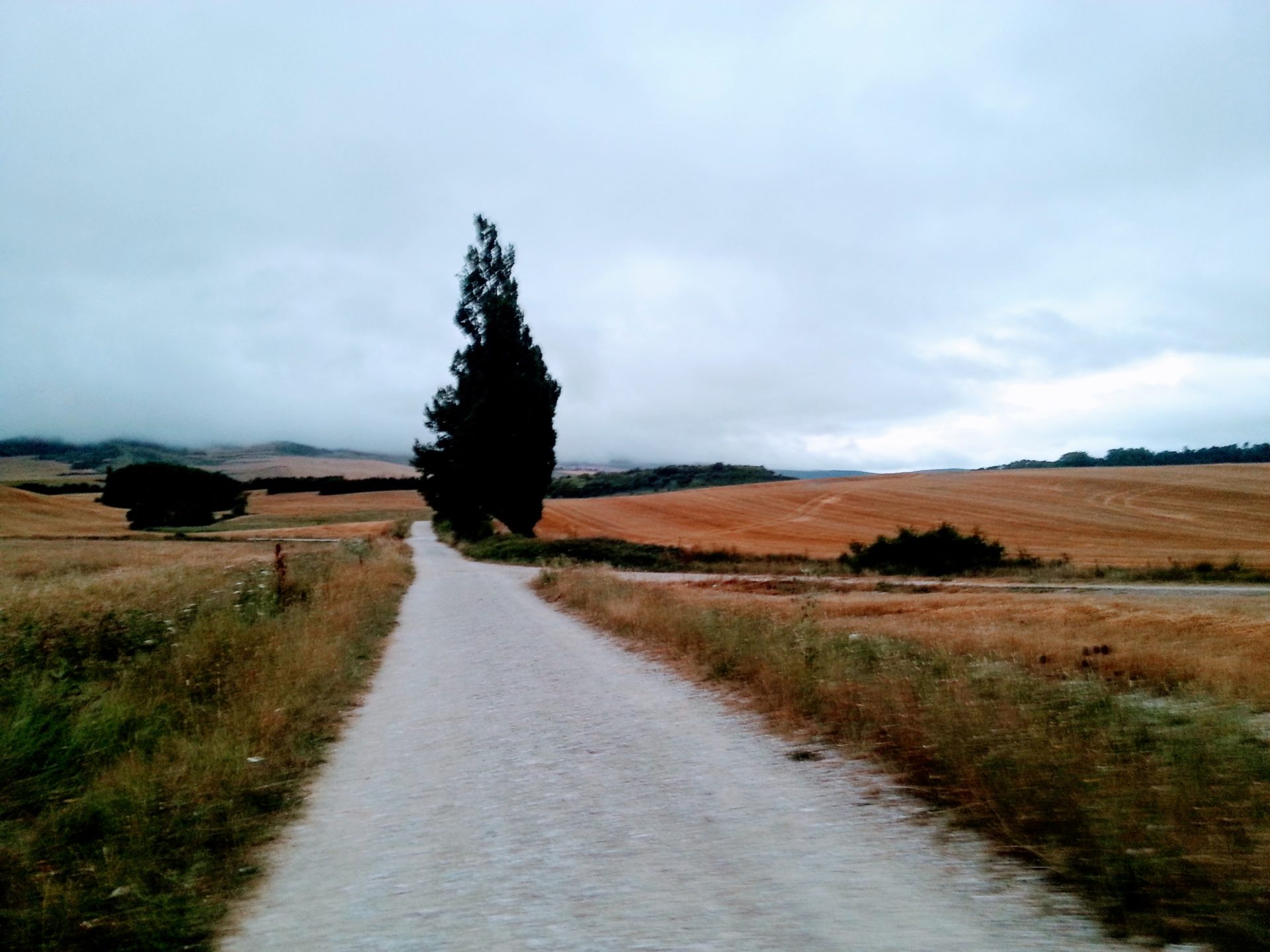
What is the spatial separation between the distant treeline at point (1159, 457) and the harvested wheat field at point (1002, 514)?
24419 millimetres

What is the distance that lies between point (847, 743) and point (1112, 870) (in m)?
2.83

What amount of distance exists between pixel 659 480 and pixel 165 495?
6261 centimetres

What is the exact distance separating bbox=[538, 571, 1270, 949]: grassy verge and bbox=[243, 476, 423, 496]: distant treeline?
106069 mm

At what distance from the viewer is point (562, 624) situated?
16391 mm

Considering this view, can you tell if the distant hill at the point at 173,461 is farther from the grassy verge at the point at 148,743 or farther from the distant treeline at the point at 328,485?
the grassy verge at the point at 148,743

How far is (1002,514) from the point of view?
59.4 meters

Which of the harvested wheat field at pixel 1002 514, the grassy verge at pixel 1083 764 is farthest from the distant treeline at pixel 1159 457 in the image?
the grassy verge at pixel 1083 764

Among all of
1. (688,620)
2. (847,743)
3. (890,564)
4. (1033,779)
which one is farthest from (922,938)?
(890,564)

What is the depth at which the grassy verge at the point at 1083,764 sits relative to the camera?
3635mm

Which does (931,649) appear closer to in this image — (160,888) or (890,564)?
(160,888)

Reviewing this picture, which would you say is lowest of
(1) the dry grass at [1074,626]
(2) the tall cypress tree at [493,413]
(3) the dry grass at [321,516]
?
(3) the dry grass at [321,516]

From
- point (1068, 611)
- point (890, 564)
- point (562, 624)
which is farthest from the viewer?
point (890, 564)

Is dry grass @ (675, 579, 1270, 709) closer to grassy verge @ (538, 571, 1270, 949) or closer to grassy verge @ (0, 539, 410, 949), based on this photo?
grassy verge @ (538, 571, 1270, 949)

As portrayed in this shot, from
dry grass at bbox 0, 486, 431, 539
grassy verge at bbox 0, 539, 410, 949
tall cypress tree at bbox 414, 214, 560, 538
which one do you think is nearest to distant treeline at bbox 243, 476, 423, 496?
dry grass at bbox 0, 486, 431, 539
